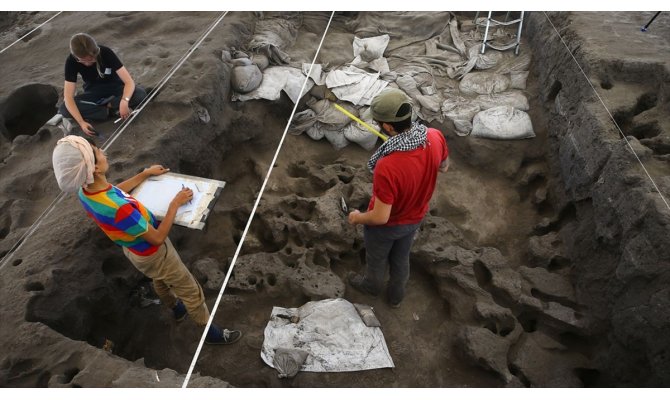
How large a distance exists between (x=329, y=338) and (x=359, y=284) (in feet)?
2.07

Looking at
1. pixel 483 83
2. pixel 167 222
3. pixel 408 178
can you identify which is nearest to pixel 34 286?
pixel 167 222

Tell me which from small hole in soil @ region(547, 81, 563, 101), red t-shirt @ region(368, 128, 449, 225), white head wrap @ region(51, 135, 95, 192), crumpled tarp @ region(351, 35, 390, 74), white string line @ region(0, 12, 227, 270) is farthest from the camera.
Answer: crumpled tarp @ region(351, 35, 390, 74)

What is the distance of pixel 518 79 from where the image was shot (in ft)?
17.5

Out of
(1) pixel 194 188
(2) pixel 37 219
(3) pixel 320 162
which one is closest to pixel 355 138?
(3) pixel 320 162

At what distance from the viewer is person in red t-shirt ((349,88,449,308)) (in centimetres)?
224

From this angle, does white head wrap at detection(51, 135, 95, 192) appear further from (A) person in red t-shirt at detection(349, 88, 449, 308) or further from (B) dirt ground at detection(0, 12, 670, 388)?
(A) person in red t-shirt at detection(349, 88, 449, 308)

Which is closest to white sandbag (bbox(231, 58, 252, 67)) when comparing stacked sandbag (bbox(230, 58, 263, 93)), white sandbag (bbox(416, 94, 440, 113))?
stacked sandbag (bbox(230, 58, 263, 93))

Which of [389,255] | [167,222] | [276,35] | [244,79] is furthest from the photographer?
[276,35]

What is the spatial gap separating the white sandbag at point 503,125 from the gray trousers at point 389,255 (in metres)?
2.47

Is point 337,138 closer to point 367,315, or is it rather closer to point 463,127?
point 463,127

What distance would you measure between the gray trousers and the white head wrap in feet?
6.13

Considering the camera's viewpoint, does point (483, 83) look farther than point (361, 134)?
Yes

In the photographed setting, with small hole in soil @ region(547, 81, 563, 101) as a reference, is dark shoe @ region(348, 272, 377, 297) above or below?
below

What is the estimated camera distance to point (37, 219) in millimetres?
3361
